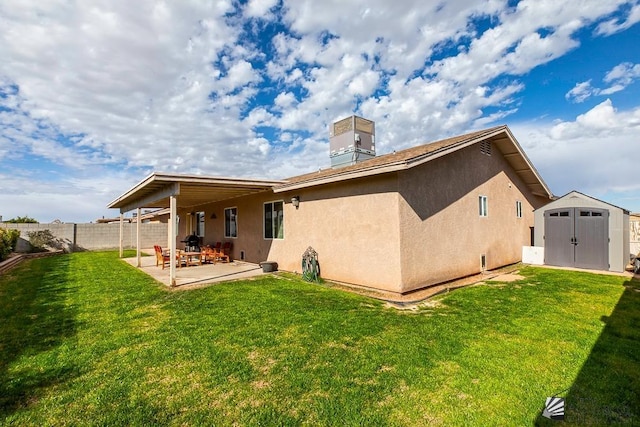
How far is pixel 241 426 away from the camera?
8.75ft

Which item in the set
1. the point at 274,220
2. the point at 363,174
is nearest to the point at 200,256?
the point at 274,220

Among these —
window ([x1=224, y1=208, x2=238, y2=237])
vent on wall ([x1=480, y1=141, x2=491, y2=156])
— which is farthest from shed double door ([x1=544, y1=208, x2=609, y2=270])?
window ([x1=224, y1=208, x2=238, y2=237])

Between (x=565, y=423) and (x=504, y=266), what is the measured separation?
399 inches

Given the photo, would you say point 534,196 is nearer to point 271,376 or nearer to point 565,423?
point 565,423

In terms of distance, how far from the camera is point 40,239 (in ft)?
61.0

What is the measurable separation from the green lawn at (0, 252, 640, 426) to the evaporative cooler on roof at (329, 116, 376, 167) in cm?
824

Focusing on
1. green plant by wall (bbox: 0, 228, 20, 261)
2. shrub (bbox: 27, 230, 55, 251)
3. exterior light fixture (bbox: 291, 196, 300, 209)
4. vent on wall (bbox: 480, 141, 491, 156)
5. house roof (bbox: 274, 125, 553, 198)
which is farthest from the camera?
shrub (bbox: 27, 230, 55, 251)

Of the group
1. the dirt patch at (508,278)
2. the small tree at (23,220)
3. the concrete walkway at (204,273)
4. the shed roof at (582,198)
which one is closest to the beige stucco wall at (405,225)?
the dirt patch at (508,278)

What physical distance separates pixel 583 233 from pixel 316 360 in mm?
11990

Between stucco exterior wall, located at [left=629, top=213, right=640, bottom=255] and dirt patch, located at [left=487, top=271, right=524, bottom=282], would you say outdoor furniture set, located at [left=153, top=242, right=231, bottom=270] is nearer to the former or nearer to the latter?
dirt patch, located at [left=487, top=271, right=524, bottom=282]

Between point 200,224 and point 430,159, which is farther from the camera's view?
point 200,224

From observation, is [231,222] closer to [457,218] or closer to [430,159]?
[457,218]

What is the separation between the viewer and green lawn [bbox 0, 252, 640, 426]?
289cm

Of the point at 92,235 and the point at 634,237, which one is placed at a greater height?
the point at 634,237
